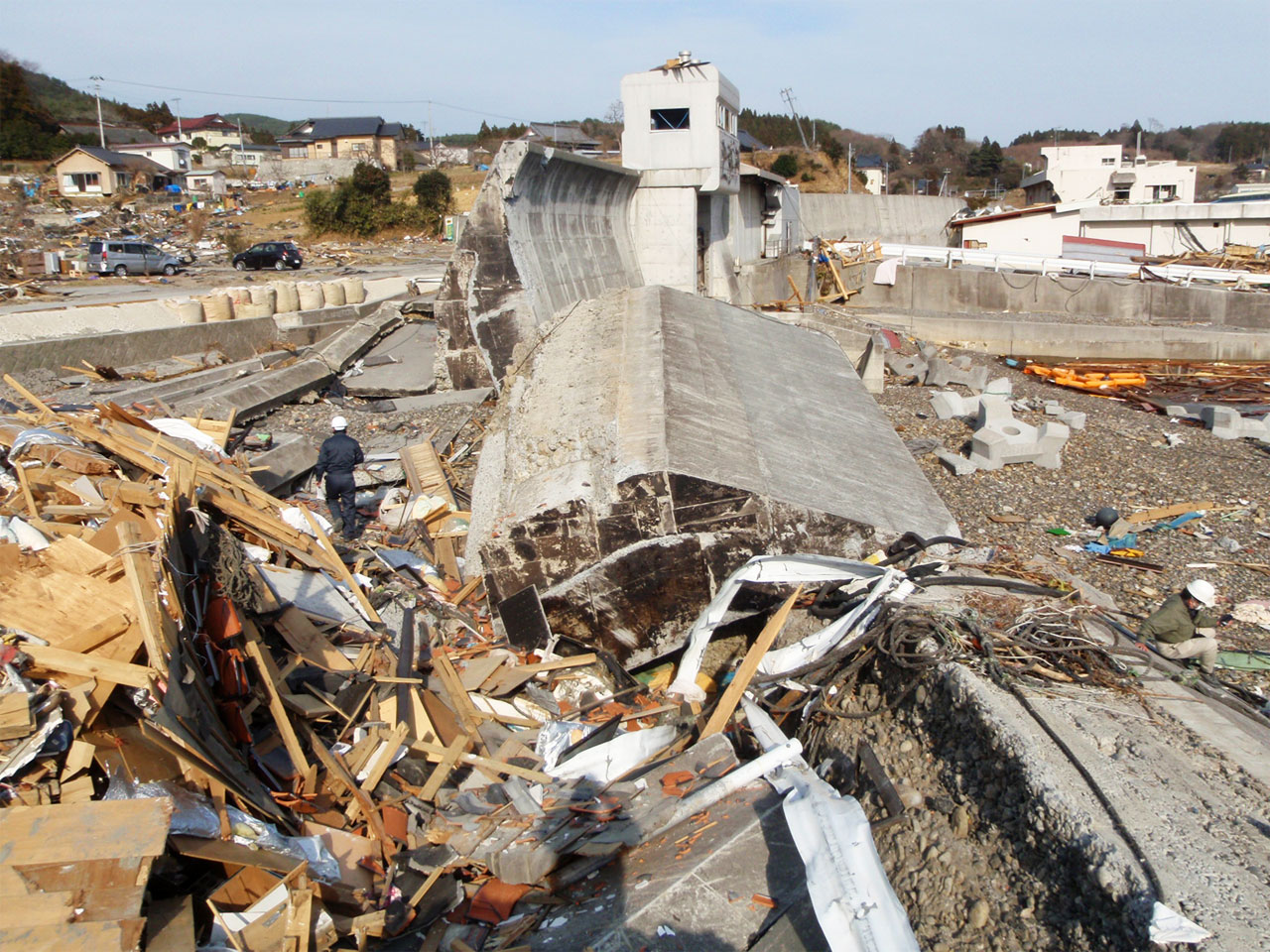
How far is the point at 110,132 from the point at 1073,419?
65.3 m

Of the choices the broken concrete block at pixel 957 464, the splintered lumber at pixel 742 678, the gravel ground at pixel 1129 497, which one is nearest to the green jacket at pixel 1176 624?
the gravel ground at pixel 1129 497

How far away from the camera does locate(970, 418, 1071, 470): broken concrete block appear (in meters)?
10.5

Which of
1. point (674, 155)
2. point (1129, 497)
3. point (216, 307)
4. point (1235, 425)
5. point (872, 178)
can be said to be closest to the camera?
point (1129, 497)

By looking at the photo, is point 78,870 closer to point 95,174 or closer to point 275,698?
point 275,698

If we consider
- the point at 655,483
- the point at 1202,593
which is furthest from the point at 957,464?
the point at 655,483

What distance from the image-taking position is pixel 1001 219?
31.7m

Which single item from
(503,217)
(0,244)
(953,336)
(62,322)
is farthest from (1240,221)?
(0,244)

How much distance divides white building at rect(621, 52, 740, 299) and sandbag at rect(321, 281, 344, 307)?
5.53 m

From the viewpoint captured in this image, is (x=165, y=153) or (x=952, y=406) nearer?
(x=952, y=406)

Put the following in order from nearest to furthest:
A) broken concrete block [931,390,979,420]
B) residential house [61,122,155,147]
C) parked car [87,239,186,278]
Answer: broken concrete block [931,390,979,420] < parked car [87,239,186,278] < residential house [61,122,155,147]

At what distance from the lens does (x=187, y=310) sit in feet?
42.8

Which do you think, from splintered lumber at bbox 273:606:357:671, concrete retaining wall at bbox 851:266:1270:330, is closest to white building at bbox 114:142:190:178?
concrete retaining wall at bbox 851:266:1270:330

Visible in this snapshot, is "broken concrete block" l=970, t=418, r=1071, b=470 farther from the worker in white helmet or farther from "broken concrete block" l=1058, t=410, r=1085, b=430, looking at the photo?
the worker in white helmet

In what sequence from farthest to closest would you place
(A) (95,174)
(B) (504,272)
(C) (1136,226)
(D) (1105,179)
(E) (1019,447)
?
1. (A) (95,174)
2. (D) (1105,179)
3. (C) (1136,226)
4. (E) (1019,447)
5. (B) (504,272)
